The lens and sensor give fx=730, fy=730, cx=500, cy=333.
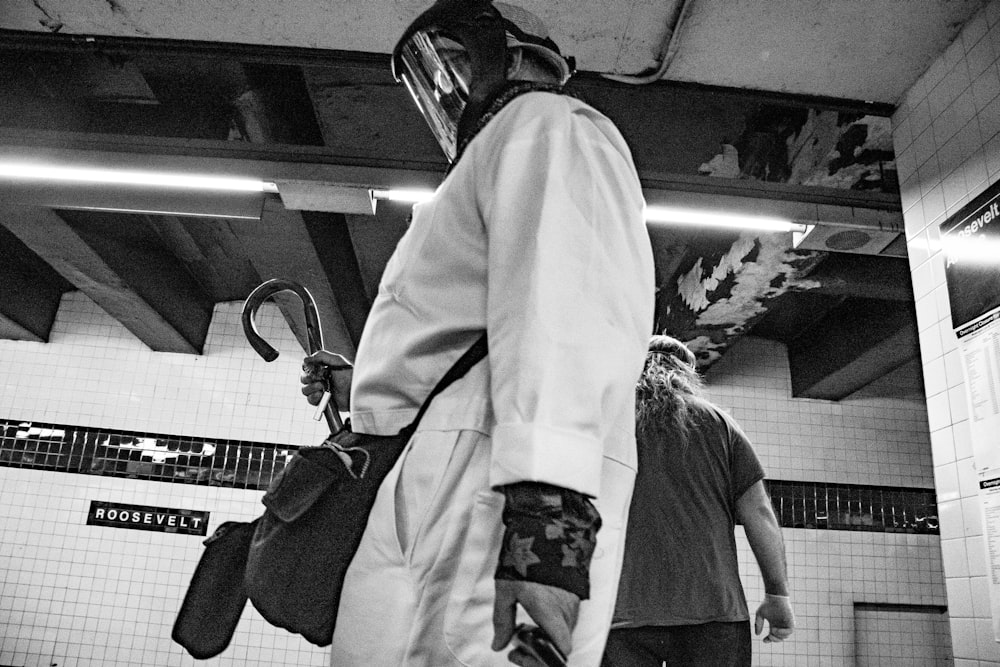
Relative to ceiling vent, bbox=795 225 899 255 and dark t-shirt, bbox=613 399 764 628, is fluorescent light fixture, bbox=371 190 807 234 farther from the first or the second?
dark t-shirt, bbox=613 399 764 628

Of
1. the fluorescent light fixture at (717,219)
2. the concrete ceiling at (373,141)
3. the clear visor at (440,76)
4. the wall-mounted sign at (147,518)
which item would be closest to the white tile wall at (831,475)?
the concrete ceiling at (373,141)

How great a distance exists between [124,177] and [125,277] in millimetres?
2313

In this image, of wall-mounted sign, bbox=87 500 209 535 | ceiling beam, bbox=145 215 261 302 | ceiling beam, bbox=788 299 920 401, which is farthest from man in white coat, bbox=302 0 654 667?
wall-mounted sign, bbox=87 500 209 535

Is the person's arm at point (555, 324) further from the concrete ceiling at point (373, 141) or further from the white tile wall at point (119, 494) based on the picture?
the white tile wall at point (119, 494)

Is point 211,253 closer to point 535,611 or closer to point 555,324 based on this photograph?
point 555,324

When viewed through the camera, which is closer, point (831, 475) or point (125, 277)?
point (125, 277)

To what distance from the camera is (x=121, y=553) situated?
6070 millimetres

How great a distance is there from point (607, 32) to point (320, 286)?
3.26 meters

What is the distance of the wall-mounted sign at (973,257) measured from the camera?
2.19 metres

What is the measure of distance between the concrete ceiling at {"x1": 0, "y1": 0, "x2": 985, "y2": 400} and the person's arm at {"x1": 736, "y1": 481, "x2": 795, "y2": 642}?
4.34 feet

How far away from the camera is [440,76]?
4.00ft

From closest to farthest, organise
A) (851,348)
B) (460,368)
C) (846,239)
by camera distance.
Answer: (460,368)
(846,239)
(851,348)

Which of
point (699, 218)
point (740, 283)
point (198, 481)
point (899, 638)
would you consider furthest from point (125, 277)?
point (899, 638)

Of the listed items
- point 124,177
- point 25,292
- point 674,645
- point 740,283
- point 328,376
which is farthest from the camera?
point 25,292
